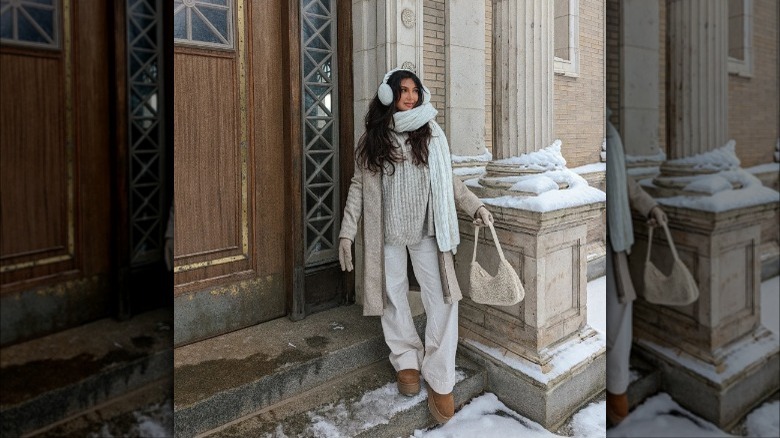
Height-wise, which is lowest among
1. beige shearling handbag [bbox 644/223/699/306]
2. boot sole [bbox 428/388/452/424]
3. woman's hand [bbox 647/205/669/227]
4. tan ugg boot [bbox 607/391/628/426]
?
boot sole [bbox 428/388/452/424]

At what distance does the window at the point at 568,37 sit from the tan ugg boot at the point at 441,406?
14.1 ft

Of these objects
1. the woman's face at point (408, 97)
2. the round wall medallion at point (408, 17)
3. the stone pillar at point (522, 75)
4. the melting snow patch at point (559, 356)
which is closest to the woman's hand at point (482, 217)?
the stone pillar at point (522, 75)

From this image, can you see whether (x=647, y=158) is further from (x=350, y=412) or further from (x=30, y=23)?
(x=350, y=412)

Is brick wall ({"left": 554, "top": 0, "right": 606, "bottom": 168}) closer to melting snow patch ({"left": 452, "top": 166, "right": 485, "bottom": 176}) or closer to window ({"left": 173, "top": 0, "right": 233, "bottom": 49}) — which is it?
melting snow patch ({"left": 452, "top": 166, "right": 485, "bottom": 176})

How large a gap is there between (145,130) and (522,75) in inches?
106

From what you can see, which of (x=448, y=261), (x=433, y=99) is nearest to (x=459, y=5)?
(x=433, y=99)

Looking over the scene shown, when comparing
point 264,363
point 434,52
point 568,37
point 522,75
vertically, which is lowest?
point 264,363

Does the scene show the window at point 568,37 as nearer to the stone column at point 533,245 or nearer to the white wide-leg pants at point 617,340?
the stone column at point 533,245

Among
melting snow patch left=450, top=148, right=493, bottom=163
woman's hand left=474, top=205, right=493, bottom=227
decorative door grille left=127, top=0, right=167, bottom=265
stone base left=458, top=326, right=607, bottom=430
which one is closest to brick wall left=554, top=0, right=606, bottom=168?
melting snow patch left=450, top=148, right=493, bottom=163

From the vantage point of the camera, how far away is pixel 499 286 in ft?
7.95

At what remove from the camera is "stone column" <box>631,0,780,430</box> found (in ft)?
1.16

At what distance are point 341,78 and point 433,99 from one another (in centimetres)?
57

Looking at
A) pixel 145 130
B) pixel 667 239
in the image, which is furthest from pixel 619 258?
pixel 145 130

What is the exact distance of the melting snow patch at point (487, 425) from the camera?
249 cm
